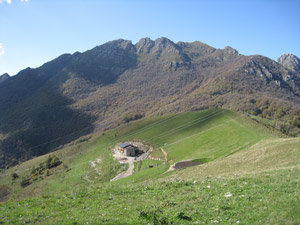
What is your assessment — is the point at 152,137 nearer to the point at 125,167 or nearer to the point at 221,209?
the point at 125,167

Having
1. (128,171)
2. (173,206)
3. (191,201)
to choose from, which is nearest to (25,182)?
(128,171)

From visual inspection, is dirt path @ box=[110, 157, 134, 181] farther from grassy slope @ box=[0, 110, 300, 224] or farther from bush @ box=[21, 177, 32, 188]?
bush @ box=[21, 177, 32, 188]

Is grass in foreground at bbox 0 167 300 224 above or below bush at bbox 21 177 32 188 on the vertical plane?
above

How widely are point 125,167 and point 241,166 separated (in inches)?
1495

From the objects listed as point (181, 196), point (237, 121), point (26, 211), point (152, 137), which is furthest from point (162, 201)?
point (152, 137)

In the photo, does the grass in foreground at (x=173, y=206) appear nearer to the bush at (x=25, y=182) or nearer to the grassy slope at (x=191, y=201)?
the grassy slope at (x=191, y=201)

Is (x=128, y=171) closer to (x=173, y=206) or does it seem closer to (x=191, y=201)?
(x=191, y=201)

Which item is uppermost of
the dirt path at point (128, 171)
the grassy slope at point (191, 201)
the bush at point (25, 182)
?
the grassy slope at point (191, 201)

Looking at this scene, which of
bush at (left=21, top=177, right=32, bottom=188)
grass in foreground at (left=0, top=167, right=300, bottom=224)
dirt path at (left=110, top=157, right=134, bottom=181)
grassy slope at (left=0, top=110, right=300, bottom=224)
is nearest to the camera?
grass in foreground at (left=0, top=167, right=300, bottom=224)

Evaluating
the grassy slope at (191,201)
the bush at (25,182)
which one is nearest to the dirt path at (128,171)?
the grassy slope at (191,201)

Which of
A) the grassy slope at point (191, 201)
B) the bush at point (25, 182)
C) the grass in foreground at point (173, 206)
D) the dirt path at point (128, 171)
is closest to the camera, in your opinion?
the grass in foreground at point (173, 206)

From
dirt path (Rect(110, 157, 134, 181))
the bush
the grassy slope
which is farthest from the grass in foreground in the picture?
the bush

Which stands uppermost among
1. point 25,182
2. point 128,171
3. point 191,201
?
point 191,201

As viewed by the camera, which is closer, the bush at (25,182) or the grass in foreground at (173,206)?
the grass in foreground at (173,206)
